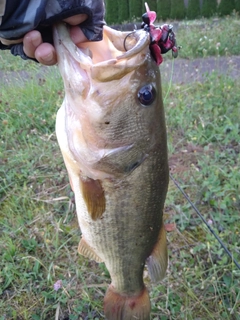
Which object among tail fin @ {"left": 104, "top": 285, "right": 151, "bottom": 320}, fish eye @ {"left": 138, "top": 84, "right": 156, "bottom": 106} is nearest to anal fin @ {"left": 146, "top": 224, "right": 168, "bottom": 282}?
tail fin @ {"left": 104, "top": 285, "right": 151, "bottom": 320}

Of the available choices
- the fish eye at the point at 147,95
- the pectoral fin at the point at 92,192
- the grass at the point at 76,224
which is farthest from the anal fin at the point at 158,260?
the grass at the point at 76,224

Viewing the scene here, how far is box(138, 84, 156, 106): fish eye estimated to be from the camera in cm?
144

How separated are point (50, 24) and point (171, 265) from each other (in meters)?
1.71

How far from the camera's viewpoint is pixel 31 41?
1.38 meters

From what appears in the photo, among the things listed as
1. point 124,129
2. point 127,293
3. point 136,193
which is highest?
point 124,129

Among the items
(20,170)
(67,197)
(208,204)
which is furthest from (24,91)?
(208,204)

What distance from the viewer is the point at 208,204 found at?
292 centimetres

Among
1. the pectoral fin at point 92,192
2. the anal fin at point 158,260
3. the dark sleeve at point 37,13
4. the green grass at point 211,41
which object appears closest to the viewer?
the dark sleeve at point 37,13

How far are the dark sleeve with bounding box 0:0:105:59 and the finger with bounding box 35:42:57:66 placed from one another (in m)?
0.06

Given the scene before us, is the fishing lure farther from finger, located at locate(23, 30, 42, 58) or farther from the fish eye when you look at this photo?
finger, located at locate(23, 30, 42, 58)

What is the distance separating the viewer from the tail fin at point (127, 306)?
5.91 feet

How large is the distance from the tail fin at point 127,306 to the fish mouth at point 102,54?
97 centimetres

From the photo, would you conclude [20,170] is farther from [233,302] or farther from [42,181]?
[233,302]

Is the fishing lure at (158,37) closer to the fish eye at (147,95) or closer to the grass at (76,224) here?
the fish eye at (147,95)
